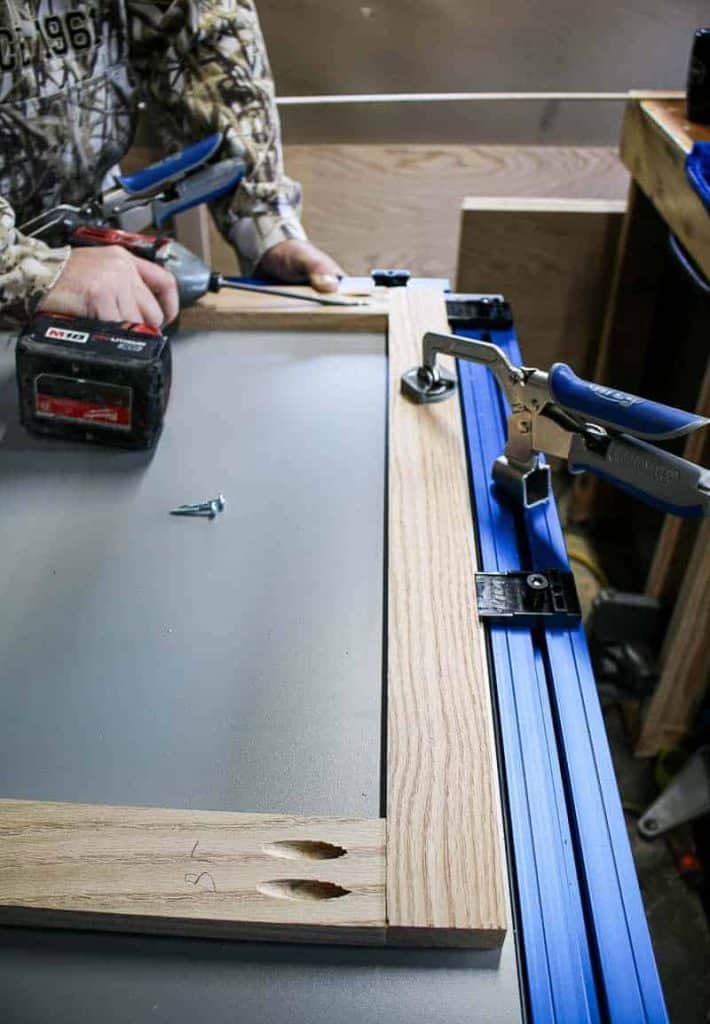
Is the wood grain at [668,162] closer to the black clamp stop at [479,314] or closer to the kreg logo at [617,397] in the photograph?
the black clamp stop at [479,314]

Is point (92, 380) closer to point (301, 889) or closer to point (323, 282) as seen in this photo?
point (323, 282)

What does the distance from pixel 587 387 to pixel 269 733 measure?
39 cm

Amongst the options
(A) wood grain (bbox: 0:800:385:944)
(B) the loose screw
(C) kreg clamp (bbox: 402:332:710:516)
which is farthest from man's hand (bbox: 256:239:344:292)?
(A) wood grain (bbox: 0:800:385:944)

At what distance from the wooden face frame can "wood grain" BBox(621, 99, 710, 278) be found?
2.76ft

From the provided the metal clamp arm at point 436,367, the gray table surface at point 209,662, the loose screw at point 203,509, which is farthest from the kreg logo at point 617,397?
the loose screw at point 203,509

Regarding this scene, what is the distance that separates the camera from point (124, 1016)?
0.49 metres

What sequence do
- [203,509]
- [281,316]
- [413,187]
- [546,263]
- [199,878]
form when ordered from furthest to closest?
[413,187] < [546,263] < [281,316] < [203,509] < [199,878]

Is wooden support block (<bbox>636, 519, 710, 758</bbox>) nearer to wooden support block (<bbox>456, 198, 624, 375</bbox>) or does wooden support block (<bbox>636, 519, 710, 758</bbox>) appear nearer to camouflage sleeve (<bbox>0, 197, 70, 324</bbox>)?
wooden support block (<bbox>456, 198, 624, 375</bbox>)

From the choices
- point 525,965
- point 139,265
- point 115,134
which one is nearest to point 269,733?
point 525,965

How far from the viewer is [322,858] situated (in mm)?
Result: 542

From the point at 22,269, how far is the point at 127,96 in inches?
17.0

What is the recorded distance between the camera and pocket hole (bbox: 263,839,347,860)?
0.54m

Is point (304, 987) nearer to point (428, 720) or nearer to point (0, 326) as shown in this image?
point (428, 720)

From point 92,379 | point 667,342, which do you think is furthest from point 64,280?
point 667,342
